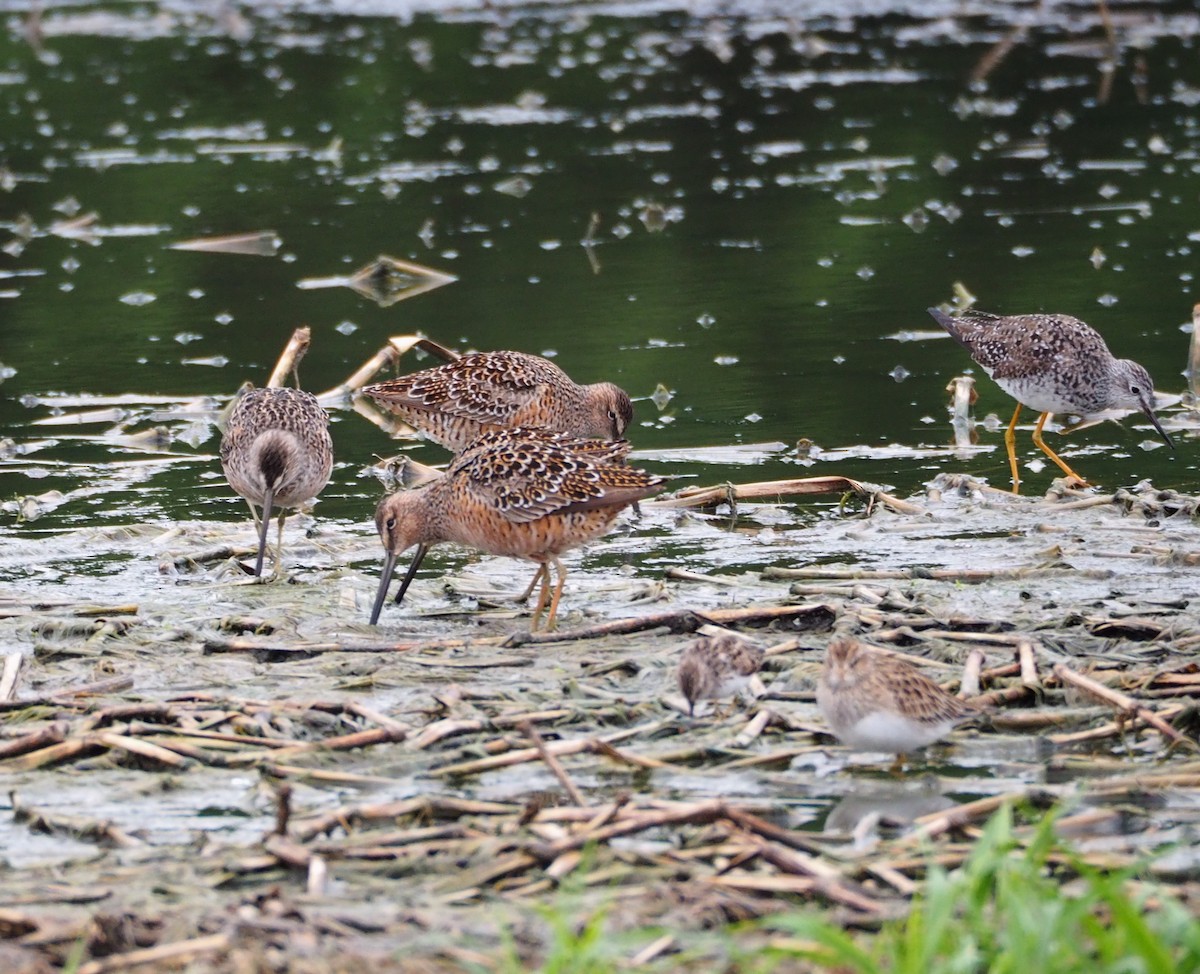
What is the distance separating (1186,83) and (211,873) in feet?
80.1

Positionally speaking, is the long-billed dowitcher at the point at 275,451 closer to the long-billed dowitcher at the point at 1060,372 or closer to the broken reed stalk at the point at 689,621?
the broken reed stalk at the point at 689,621

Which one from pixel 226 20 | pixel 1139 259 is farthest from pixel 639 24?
pixel 1139 259

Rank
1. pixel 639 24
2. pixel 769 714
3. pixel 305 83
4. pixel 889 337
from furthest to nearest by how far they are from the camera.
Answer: pixel 639 24 < pixel 305 83 < pixel 889 337 < pixel 769 714

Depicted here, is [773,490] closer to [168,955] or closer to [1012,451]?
[1012,451]

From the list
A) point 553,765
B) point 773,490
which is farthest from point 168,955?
point 773,490

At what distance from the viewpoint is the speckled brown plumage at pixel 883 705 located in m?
6.68

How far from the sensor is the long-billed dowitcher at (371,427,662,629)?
9008mm

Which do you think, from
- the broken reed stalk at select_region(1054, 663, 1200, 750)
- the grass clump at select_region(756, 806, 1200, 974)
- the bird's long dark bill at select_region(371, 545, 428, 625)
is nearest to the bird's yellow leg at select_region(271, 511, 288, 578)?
the bird's long dark bill at select_region(371, 545, 428, 625)

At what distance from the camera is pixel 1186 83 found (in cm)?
2734

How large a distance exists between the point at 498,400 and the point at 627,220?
8799mm

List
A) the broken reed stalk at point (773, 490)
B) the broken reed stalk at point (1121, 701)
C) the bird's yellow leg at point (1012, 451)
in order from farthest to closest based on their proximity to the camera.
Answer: the bird's yellow leg at point (1012, 451) < the broken reed stalk at point (773, 490) < the broken reed stalk at point (1121, 701)

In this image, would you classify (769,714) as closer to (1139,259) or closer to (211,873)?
(211,873)

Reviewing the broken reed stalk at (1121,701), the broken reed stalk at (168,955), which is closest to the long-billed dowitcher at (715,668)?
the broken reed stalk at (1121,701)

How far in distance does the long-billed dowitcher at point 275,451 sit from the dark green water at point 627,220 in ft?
3.61
